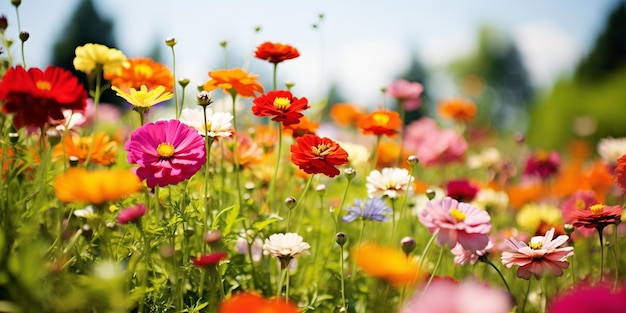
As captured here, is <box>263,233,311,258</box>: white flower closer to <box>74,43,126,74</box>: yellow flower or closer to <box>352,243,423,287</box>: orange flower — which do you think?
<box>352,243,423,287</box>: orange flower

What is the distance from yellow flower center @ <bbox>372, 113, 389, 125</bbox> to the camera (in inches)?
56.7

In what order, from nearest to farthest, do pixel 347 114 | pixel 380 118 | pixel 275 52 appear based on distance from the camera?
pixel 275 52, pixel 380 118, pixel 347 114

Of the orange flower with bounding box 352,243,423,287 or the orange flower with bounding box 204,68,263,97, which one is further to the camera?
the orange flower with bounding box 204,68,263,97

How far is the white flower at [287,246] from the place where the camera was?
1.03 metres

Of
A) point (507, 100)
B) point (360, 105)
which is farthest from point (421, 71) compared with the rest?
point (360, 105)

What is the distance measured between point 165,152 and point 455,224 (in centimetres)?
51

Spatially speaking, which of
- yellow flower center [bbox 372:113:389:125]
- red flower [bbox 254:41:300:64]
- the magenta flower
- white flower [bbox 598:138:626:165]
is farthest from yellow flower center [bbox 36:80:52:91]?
white flower [bbox 598:138:626:165]

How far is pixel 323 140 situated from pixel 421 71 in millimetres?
21274

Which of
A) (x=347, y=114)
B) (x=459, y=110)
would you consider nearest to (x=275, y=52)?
(x=347, y=114)

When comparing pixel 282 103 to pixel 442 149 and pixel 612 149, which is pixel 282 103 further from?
pixel 612 149

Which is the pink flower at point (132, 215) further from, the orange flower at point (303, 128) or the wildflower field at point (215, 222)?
the orange flower at point (303, 128)

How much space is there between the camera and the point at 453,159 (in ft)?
7.62

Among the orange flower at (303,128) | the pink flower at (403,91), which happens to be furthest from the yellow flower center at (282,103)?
the pink flower at (403,91)

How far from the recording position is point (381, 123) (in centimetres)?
144
